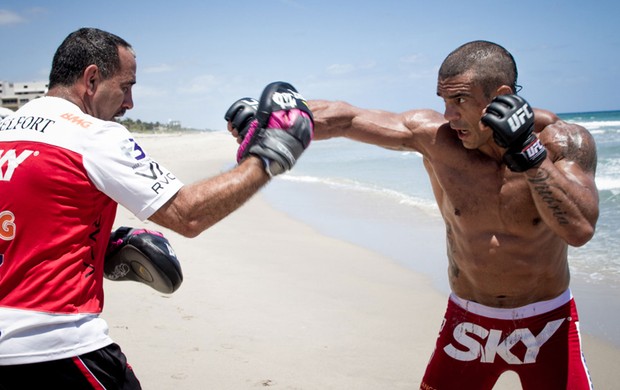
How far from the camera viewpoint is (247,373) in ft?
13.3

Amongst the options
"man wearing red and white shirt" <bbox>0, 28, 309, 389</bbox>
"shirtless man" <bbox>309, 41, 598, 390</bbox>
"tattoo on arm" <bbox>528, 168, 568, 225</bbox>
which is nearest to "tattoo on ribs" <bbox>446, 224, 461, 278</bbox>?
"shirtless man" <bbox>309, 41, 598, 390</bbox>

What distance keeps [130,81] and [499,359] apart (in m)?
2.10

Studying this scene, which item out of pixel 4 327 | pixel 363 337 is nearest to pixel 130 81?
pixel 4 327

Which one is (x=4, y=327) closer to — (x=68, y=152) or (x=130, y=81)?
(x=68, y=152)

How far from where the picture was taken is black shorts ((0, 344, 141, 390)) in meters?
1.95

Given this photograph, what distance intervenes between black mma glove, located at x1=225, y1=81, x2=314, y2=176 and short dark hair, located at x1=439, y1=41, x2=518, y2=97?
0.81 m

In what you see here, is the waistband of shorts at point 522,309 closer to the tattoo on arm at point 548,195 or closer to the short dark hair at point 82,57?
the tattoo on arm at point 548,195

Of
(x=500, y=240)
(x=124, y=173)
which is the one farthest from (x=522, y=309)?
(x=124, y=173)

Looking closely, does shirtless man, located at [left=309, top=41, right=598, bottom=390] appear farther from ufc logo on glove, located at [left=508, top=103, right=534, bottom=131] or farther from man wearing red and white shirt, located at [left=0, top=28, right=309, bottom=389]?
man wearing red and white shirt, located at [left=0, top=28, right=309, bottom=389]

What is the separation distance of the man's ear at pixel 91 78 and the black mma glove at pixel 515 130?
5.13ft

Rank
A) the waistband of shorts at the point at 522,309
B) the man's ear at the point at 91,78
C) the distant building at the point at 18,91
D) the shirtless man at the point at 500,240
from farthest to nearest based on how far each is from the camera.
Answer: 1. the distant building at the point at 18,91
2. the waistband of shorts at the point at 522,309
3. the shirtless man at the point at 500,240
4. the man's ear at the point at 91,78

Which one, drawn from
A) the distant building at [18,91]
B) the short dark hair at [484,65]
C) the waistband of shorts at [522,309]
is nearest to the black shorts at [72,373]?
the waistband of shorts at [522,309]

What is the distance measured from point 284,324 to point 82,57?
3.32 m

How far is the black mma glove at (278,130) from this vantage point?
2301 millimetres
